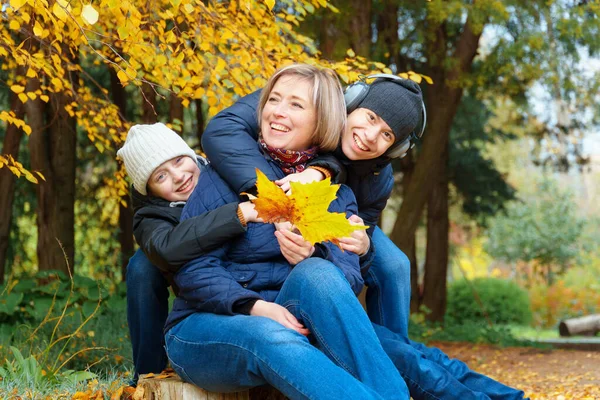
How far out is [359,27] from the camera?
6711mm

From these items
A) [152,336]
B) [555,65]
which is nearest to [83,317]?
[152,336]

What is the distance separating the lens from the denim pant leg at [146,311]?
296 centimetres

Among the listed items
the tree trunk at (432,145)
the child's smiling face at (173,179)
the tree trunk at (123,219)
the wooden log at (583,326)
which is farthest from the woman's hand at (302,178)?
the wooden log at (583,326)

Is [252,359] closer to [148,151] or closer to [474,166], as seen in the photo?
[148,151]

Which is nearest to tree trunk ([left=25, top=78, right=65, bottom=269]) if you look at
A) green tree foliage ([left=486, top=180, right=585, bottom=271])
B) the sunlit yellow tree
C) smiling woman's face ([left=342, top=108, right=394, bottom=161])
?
the sunlit yellow tree

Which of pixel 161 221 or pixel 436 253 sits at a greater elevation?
pixel 161 221

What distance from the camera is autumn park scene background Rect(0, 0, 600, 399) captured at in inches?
156

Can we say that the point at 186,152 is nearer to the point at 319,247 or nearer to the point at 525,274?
the point at 319,247

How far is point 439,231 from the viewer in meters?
9.77

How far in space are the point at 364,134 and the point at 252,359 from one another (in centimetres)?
88

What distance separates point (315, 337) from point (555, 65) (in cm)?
586

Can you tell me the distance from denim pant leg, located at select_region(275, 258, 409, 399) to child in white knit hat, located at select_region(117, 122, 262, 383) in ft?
1.00

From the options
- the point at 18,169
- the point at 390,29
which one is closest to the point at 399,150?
the point at 18,169

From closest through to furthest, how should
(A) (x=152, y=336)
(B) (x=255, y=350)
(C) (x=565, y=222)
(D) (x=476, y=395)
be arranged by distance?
(B) (x=255, y=350) → (D) (x=476, y=395) → (A) (x=152, y=336) → (C) (x=565, y=222)
